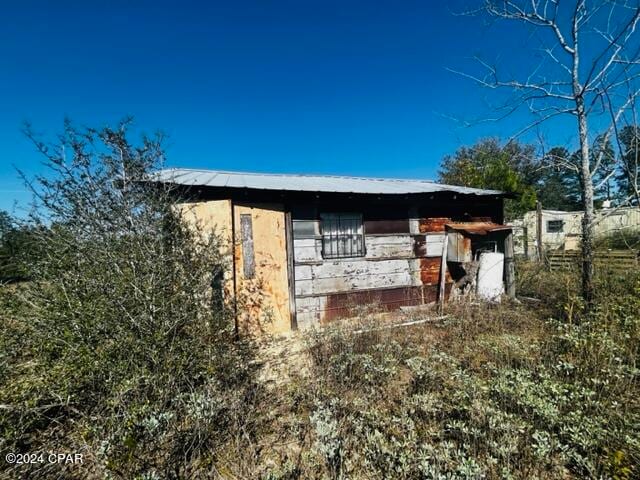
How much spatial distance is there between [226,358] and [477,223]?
6.33 m

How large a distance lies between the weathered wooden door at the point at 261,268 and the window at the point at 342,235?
0.88 metres

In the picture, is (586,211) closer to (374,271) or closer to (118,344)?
(374,271)

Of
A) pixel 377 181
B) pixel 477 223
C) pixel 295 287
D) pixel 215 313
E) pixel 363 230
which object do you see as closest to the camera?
pixel 215 313

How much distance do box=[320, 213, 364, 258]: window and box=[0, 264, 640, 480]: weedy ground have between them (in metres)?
2.45

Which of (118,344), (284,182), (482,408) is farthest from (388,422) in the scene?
(284,182)

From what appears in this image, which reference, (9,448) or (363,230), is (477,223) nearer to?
(363,230)

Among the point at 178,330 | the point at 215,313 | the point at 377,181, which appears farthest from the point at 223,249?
the point at 377,181

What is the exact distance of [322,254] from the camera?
5539 millimetres

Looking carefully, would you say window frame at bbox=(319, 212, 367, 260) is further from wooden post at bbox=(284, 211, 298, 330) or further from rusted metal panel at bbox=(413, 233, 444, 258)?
rusted metal panel at bbox=(413, 233, 444, 258)

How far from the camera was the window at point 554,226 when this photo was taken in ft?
55.9

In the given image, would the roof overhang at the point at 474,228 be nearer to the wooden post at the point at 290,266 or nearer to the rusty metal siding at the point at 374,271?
the rusty metal siding at the point at 374,271

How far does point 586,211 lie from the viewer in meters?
4.61

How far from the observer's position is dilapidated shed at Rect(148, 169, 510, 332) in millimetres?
4812

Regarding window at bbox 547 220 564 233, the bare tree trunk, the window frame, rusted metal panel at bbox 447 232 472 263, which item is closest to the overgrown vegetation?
the bare tree trunk
